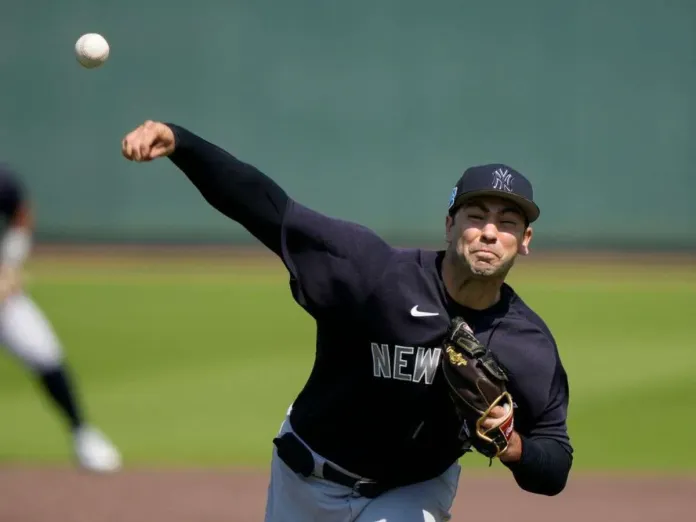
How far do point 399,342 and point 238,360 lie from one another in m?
7.68

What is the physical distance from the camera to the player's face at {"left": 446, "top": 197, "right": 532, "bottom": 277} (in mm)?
3672

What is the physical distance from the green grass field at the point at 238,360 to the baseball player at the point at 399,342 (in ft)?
13.8

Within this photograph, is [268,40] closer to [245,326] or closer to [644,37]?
[644,37]

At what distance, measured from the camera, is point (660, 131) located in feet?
63.7

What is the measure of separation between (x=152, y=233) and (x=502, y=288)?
15.9 meters

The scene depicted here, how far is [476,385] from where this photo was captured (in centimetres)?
347

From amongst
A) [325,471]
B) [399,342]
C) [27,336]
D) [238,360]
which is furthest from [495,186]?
[238,360]

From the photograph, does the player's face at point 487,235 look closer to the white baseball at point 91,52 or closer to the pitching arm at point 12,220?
the white baseball at point 91,52

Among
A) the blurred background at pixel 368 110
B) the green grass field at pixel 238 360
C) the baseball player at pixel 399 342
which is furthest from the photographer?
the blurred background at pixel 368 110

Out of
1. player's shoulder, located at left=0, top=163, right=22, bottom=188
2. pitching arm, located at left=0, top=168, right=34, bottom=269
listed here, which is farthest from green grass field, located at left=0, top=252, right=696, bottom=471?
player's shoulder, located at left=0, top=163, right=22, bottom=188

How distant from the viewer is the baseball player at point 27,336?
7.19m

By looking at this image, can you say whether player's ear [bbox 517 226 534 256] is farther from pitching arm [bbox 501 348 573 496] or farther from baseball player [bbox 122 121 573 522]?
pitching arm [bbox 501 348 573 496]

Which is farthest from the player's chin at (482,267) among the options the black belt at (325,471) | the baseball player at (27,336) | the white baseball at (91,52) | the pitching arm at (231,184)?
the baseball player at (27,336)

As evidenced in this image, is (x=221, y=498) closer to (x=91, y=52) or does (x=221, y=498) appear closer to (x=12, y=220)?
(x=12, y=220)
